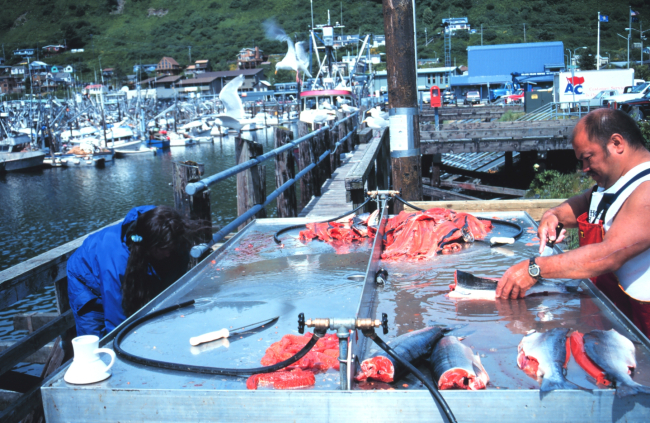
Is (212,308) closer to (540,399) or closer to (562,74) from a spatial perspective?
(540,399)

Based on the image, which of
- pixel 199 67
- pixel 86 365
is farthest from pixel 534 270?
pixel 199 67

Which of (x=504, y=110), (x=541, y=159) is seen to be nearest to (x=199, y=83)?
(x=504, y=110)

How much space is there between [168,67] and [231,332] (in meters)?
177

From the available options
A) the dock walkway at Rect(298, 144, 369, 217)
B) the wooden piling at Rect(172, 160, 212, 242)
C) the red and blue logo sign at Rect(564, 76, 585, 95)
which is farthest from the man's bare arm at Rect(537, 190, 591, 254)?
the red and blue logo sign at Rect(564, 76, 585, 95)

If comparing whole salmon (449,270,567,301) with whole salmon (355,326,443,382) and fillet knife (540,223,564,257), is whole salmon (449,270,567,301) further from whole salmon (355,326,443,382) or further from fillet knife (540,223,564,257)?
whole salmon (355,326,443,382)

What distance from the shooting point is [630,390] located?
6.15 ft

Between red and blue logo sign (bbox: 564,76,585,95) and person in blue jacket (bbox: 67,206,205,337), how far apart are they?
33.8 m

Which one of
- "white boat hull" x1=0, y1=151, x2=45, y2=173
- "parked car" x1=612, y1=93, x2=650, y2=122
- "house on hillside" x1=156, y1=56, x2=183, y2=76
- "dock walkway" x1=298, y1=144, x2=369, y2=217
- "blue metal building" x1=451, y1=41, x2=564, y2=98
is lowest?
"white boat hull" x1=0, y1=151, x2=45, y2=173

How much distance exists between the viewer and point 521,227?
15.6 feet

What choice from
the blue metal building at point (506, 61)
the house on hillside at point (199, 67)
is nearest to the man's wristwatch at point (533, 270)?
the blue metal building at point (506, 61)

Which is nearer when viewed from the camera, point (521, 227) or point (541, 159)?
point (521, 227)

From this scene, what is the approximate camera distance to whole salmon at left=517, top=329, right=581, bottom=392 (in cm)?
→ 197

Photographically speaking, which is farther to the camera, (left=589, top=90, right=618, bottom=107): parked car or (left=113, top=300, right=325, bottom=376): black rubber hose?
(left=589, top=90, right=618, bottom=107): parked car

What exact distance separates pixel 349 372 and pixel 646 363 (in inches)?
46.5
